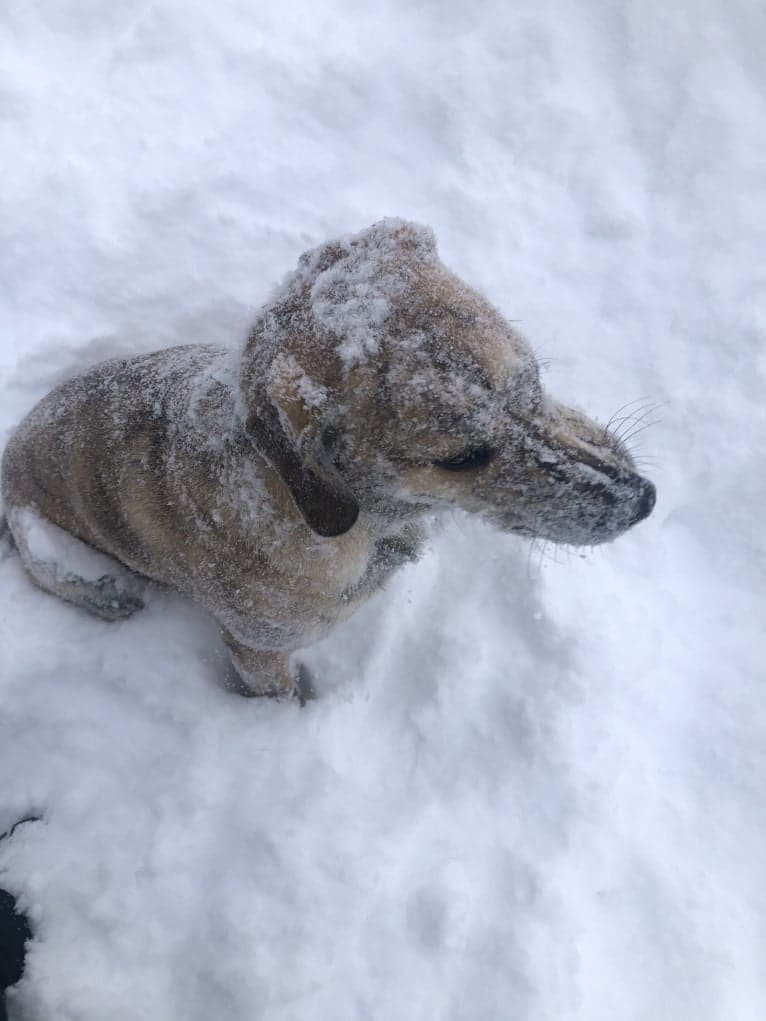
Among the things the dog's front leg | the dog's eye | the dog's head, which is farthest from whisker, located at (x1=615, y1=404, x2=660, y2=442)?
the dog's front leg

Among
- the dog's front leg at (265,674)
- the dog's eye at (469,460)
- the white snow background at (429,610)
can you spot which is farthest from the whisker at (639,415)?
the dog's front leg at (265,674)

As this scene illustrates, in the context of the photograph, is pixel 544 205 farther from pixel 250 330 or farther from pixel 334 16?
pixel 250 330

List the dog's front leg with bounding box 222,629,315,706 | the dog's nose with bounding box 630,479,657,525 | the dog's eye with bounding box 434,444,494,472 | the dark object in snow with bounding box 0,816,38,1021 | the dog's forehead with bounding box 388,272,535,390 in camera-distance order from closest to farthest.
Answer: the dog's forehead with bounding box 388,272,535,390, the dog's eye with bounding box 434,444,494,472, the dog's nose with bounding box 630,479,657,525, the dark object in snow with bounding box 0,816,38,1021, the dog's front leg with bounding box 222,629,315,706

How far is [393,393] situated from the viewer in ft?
6.63

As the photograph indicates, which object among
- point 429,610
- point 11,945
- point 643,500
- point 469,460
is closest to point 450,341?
point 469,460

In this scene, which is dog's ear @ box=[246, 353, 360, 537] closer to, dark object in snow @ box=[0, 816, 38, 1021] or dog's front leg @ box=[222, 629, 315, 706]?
dog's front leg @ box=[222, 629, 315, 706]

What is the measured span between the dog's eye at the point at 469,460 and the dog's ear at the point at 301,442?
0.33 meters

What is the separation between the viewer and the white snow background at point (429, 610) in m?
3.04

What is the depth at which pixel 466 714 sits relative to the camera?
343cm

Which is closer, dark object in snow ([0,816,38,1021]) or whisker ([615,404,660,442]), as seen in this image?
dark object in snow ([0,816,38,1021])

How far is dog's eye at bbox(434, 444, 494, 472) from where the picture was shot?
2.15 m

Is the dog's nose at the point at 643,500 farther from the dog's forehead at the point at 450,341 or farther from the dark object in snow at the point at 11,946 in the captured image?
the dark object in snow at the point at 11,946

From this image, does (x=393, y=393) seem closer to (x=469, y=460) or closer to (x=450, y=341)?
(x=450, y=341)

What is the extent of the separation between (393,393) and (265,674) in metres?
1.83
